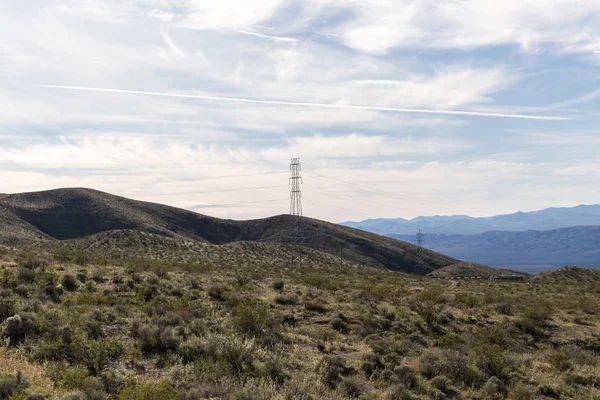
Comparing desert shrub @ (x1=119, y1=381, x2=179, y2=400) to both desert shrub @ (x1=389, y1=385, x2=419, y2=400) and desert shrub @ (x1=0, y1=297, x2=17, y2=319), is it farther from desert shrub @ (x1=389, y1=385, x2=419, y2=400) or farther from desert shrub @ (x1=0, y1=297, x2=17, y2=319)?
desert shrub @ (x1=0, y1=297, x2=17, y2=319)

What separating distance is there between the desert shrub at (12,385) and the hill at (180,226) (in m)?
91.1

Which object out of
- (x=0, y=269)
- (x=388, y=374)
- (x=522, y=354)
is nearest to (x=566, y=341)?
(x=522, y=354)

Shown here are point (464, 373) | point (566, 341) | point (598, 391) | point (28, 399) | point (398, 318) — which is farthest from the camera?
point (398, 318)

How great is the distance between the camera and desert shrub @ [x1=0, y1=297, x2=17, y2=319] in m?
15.3

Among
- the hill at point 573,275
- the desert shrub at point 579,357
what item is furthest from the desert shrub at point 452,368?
the hill at point 573,275

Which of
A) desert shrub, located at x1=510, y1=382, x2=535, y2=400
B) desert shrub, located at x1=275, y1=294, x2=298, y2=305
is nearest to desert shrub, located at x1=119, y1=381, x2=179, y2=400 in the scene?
desert shrub, located at x1=510, y1=382, x2=535, y2=400

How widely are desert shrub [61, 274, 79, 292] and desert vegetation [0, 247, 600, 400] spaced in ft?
0.19

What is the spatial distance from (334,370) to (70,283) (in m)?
16.1

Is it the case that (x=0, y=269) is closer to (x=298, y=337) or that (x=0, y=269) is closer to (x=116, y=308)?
(x=116, y=308)

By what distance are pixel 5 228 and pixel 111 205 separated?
115 feet

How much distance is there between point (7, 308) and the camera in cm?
1567

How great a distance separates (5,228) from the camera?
85188 mm

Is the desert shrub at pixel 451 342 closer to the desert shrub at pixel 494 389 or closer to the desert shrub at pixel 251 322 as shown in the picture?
the desert shrub at pixel 494 389

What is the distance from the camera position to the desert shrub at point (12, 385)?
9.49 m
